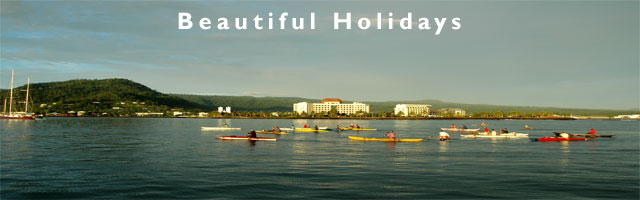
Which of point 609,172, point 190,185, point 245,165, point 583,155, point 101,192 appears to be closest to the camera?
point 101,192

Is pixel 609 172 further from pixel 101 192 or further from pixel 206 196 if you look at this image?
pixel 101 192

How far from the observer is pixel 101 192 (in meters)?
21.9

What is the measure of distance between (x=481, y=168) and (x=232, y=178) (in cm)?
1697

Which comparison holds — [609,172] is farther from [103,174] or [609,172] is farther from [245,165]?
[103,174]

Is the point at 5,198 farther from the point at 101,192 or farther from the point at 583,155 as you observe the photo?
the point at 583,155

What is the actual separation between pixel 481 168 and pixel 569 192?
27.2 feet

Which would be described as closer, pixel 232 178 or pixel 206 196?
pixel 206 196

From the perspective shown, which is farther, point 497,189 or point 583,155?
point 583,155

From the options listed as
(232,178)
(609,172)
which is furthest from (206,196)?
(609,172)

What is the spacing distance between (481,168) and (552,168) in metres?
5.39

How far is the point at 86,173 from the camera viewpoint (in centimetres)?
2775

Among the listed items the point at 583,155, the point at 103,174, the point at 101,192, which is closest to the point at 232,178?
the point at 101,192

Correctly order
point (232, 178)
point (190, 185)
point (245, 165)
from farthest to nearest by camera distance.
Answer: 1. point (245, 165)
2. point (232, 178)
3. point (190, 185)

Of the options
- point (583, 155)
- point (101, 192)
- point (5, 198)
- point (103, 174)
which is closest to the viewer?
point (5, 198)
